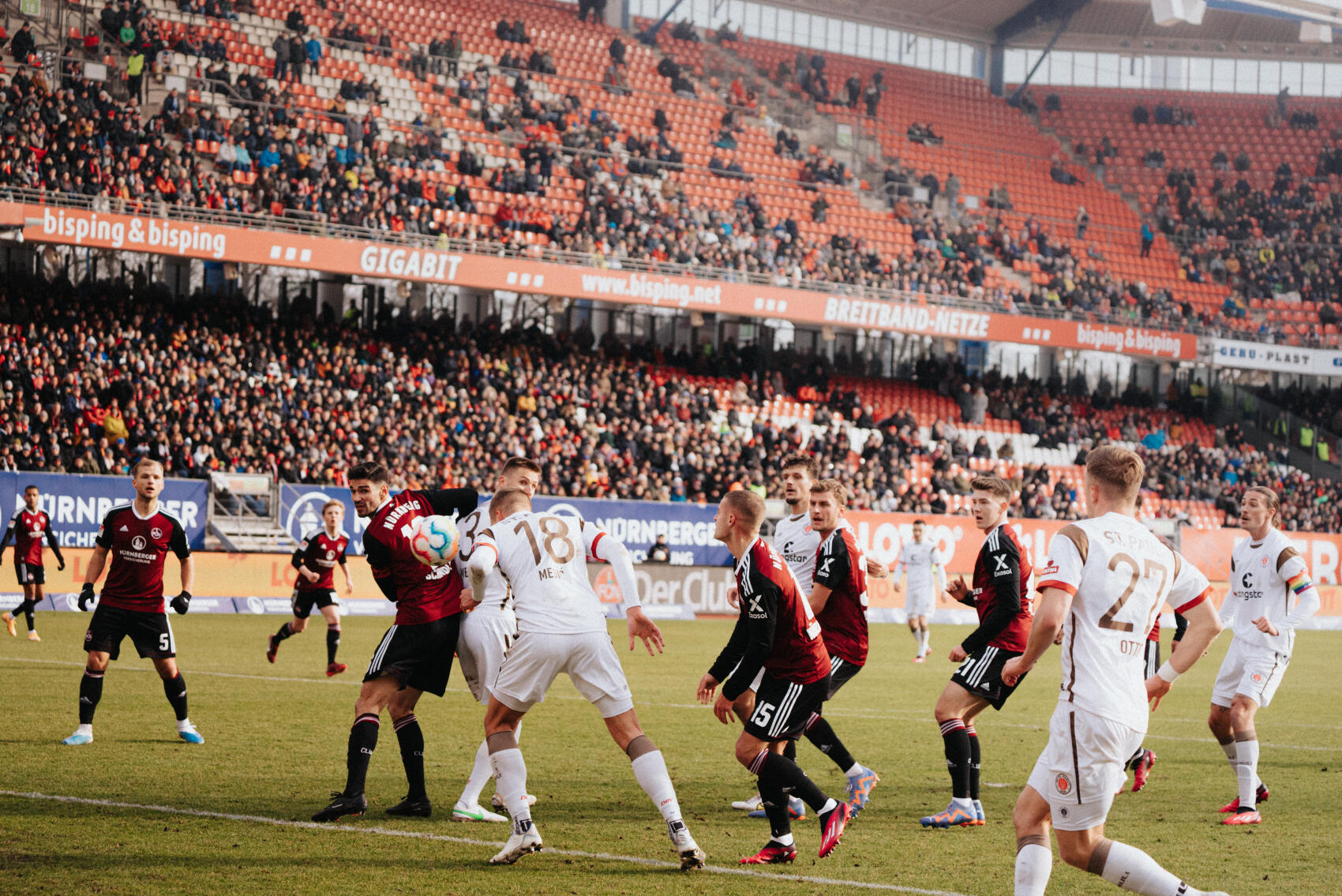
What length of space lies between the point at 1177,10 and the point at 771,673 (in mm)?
42754

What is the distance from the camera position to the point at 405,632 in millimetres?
9117

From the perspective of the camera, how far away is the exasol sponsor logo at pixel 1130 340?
45000mm

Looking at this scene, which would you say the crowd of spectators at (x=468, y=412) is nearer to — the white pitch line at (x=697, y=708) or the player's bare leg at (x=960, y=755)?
the white pitch line at (x=697, y=708)

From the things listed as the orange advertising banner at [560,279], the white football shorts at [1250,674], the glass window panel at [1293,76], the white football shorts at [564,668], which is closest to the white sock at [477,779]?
the white football shorts at [564,668]

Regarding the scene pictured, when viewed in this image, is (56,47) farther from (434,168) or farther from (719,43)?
(719,43)

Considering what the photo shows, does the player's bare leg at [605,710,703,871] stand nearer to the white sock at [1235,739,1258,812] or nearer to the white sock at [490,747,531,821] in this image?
the white sock at [490,747,531,821]

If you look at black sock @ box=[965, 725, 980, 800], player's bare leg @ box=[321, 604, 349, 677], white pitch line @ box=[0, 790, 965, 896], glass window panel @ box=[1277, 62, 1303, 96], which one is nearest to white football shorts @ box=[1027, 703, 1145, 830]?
white pitch line @ box=[0, 790, 965, 896]

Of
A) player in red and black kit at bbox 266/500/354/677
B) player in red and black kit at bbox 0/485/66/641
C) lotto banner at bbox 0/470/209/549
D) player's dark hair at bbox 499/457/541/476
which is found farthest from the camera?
lotto banner at bbox 0/470/209/549

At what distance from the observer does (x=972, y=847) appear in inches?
335

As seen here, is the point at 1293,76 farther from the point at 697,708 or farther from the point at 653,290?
the point at 697,708

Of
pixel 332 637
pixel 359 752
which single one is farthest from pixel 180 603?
pixel 332 637

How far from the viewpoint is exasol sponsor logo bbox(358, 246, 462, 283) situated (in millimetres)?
34469

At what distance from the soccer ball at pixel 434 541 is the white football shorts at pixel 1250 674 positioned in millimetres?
5830

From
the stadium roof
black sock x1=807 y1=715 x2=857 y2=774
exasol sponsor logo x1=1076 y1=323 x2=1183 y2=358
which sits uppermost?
the stadium roof
